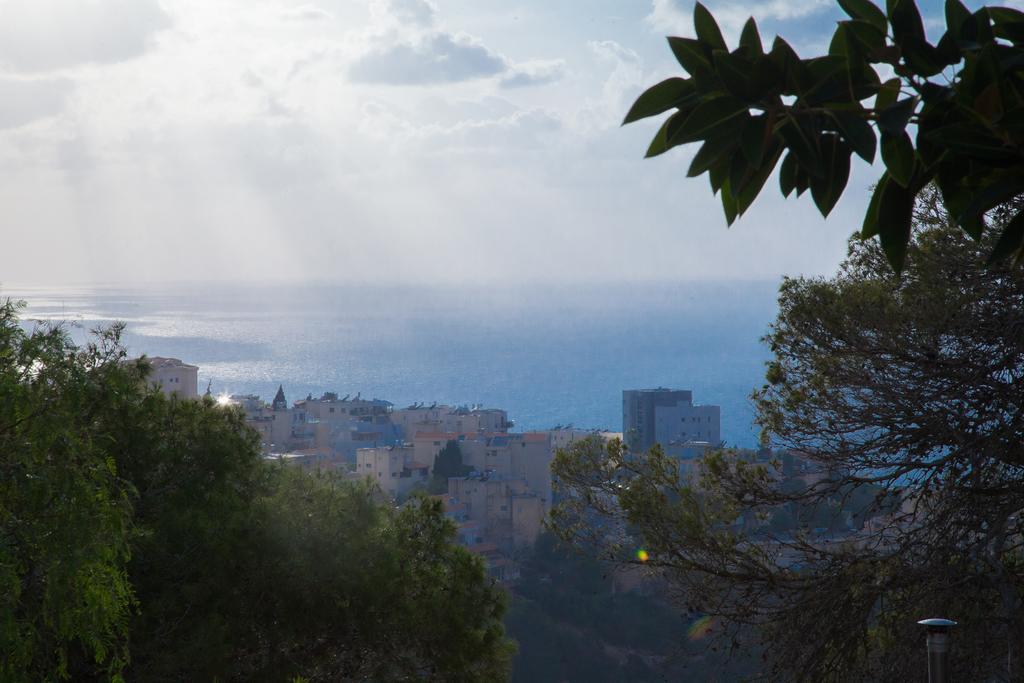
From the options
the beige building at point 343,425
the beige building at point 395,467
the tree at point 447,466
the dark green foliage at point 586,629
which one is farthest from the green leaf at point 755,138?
the beige building at point 343,425

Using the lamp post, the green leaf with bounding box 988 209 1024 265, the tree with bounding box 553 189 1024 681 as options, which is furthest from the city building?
the green leaf with bounding box 988 209 1024 265

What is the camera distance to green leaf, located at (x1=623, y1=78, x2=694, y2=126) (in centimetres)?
129

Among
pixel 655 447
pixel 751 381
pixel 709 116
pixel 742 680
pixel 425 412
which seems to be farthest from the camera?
pixel 751 381

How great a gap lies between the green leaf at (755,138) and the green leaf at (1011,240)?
1.71 feet

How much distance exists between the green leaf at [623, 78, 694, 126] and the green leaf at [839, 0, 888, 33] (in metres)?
0.29

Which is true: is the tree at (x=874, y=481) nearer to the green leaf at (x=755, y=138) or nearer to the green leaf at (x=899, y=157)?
the green leaf at (x=899, y=157)

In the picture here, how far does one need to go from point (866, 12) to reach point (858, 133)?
241 mm

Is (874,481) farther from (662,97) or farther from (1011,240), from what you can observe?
(662,97)

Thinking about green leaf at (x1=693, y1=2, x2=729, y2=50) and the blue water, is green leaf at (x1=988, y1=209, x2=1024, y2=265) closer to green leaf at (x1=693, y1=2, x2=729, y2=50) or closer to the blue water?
green leaf at (x1=693, y1=2, x2=729, y2=50)

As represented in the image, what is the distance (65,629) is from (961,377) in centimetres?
444

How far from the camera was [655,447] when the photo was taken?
642 cm

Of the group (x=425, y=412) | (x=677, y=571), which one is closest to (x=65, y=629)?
(x=677, y=571)

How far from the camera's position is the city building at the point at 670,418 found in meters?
40.8

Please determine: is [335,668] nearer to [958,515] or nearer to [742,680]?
[742,680]
